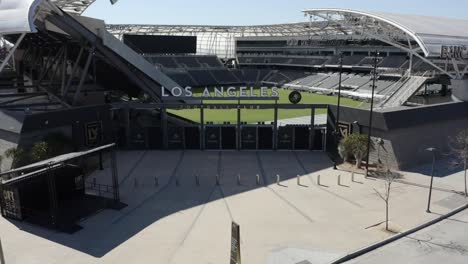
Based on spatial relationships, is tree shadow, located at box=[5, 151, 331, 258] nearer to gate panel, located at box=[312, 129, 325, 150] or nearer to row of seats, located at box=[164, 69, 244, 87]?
gate panel, located at box=[312, 129, 325, 150]

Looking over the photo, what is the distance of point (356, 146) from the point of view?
28797 millimetres

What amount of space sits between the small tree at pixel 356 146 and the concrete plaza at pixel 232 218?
5.93 feet

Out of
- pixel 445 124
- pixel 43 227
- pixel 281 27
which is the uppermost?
pixel 281 27

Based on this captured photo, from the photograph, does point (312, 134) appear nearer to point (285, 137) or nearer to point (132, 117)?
point (285, 137)

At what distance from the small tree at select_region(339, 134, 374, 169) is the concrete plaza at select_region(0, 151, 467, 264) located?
1.81 m

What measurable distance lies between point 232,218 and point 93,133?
17.8 meters

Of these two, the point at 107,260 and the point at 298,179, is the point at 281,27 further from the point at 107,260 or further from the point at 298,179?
the point at 107,260

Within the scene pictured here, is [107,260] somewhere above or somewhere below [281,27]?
below

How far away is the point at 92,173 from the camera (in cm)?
2830

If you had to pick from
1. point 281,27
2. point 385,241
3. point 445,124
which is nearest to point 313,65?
point 281,27

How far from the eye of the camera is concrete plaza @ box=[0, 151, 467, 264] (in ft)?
54.5

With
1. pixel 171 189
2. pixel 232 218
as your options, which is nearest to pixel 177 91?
pixel 171 189

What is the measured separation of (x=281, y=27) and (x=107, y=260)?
104 m

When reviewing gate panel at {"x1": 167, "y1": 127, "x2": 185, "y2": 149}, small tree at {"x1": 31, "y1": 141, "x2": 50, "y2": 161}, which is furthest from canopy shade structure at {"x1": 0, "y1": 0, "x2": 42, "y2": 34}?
gate panel at {"x1": 167, "y1": 127, "x2": 185, "y2": 149}
